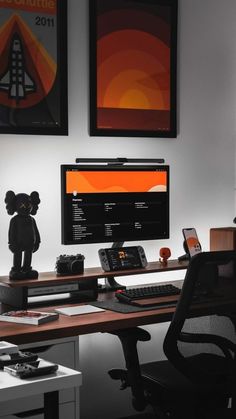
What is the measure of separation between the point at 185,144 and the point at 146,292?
1.17m

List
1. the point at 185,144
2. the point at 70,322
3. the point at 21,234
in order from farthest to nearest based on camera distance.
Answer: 1. the point at 185,144
2. the point at 21,234
3. the point at 70,322

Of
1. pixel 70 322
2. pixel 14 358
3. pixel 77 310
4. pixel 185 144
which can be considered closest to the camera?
pixel 14 358

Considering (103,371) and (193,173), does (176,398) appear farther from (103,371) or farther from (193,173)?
(193,173)

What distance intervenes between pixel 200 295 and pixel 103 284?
44.8 inches

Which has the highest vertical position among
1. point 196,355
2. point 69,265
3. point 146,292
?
point 69,265

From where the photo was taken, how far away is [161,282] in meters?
4.09

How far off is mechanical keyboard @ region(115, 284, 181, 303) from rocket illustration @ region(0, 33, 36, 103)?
44.6 inches

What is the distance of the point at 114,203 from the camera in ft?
12.6

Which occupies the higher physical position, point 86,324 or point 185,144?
point 185,144

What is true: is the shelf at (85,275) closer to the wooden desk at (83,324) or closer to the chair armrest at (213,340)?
the wooden desk at (83,324)

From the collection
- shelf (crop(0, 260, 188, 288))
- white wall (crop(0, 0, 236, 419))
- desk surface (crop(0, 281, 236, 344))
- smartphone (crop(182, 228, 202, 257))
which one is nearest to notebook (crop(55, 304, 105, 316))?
desk surface (crop(0, 281, 236, 344))

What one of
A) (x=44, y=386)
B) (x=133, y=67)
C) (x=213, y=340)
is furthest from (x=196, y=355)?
(x=133, y=67)

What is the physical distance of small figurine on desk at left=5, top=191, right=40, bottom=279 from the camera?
345cm

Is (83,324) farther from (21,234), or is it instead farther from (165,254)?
(165,254)
